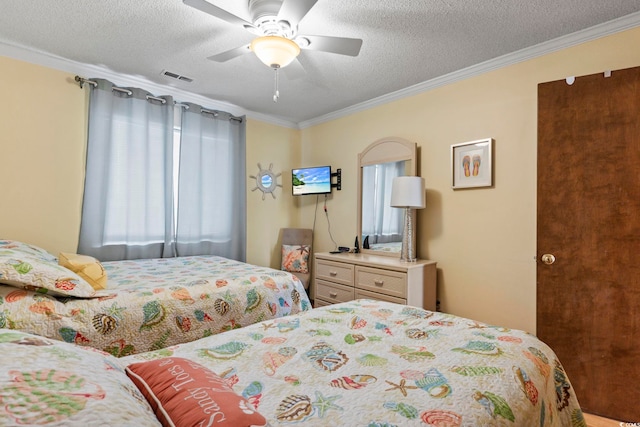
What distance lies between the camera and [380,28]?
2.23 metres

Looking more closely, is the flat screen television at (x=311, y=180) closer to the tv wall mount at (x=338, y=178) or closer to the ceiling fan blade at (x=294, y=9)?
the tv wall mount at (x=338, y=178)

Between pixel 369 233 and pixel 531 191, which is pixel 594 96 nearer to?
pixel 531 191

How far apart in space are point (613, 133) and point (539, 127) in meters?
0.39

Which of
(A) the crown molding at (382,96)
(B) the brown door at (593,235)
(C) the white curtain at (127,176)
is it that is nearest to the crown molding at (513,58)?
(A) the crown molding at (382,96)

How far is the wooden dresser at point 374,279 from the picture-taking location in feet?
8.95

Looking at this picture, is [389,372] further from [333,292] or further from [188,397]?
[333,292]

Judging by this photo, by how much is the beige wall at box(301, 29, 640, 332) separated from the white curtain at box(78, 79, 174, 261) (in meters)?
2.33

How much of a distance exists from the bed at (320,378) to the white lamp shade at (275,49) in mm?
1500

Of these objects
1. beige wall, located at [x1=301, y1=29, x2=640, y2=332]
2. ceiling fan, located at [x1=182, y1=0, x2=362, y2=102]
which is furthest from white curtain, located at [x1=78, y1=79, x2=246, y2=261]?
beige wall, located at [x1=301, y1=29, x2=640, y2=332]

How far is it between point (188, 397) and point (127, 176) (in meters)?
2.86

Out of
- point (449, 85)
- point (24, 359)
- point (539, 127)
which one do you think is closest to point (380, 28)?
point (449, 85)

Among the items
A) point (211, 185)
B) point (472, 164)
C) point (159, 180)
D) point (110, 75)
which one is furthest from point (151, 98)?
point (472, 164)

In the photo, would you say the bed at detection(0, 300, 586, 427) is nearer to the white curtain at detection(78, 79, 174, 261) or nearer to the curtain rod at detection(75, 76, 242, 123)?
the white curtain at detection(78, 79, 174, 261)

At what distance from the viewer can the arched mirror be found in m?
3.24
